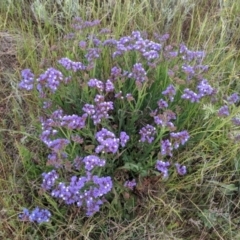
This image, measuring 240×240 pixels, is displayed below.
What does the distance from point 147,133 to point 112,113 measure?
0.79 feet

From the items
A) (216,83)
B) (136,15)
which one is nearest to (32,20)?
(136,15)

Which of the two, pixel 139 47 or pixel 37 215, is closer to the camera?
pixel 37 215

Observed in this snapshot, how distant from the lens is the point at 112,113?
2.08m

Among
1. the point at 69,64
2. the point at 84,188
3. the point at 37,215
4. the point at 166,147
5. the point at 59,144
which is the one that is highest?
the point at 69,64

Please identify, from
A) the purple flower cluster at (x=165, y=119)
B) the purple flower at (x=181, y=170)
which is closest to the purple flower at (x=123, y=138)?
the purple flower cluster at (x=165, y=119)

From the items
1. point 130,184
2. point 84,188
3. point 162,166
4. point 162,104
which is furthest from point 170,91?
point 84,188

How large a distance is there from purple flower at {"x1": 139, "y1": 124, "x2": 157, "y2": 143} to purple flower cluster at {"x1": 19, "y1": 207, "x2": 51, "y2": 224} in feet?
1.54

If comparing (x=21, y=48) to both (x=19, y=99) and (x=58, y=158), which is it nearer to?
(x=19, y=99)

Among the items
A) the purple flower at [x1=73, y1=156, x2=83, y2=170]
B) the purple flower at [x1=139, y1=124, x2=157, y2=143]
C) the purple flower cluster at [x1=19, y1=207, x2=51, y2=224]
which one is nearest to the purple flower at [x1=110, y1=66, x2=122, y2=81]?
the purple flower at [x1=139, y1=124, x2=157, y2=143]

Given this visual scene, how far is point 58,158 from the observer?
1.75 metres

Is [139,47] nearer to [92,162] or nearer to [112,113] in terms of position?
[112,113]

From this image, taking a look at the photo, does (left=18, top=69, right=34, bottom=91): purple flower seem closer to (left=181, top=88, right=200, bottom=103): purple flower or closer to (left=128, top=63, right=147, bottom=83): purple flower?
(left=128, top=63, right=147, bottom=83): purple flower

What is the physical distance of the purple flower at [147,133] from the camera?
1899 millimetres

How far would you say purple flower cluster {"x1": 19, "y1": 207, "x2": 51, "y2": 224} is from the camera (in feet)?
6.00
